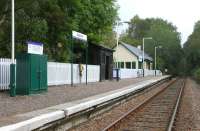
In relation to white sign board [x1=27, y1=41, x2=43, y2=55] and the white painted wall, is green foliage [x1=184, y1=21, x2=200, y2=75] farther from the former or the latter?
white sign board [x1=27, y1=41, x2=43, y2=55]

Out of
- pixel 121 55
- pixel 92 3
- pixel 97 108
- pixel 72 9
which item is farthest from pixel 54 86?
pixel 121 55

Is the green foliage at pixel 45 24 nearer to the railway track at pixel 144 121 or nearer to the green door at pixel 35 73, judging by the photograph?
the green door at pixel 35 73

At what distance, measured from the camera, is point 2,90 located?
20.8m

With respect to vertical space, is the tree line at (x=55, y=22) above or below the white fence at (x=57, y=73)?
above

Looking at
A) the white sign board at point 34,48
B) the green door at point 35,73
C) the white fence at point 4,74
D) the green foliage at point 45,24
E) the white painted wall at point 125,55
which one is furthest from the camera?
the white painted wall at point 125,55

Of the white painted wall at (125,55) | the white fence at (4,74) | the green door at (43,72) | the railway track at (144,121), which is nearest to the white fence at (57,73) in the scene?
the white fence at (4,74)

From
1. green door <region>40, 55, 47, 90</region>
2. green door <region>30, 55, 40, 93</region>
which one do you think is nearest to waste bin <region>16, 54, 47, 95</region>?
green door <region>30, 55, 40, 93</region>

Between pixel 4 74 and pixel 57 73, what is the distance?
7.48 metres

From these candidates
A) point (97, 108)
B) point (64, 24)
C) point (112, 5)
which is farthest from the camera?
point (112, 5)

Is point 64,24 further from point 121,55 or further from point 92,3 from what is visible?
point 121,55

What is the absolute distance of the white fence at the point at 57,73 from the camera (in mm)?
20859

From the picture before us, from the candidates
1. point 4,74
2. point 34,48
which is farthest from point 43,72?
point 4,74

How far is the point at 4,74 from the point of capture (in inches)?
822

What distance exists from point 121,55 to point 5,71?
6943 centimetres
